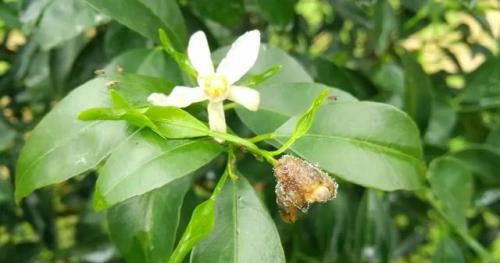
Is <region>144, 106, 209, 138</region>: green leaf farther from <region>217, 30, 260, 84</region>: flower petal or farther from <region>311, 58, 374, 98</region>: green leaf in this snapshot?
<region>311, 58, 374, 98</region>: green leaf

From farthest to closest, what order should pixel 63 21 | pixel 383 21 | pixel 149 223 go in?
pixel 383 21, pixel 63 21, pixel 149 223

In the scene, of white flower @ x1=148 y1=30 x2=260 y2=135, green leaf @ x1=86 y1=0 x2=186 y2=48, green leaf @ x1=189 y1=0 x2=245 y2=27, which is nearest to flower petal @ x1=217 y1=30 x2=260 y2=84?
white flower @ x1=148 y1=30 x2=260 y2=135

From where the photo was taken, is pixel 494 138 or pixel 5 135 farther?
pixel 494 138

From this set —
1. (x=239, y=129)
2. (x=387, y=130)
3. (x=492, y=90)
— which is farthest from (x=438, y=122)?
(x=387, y=130)

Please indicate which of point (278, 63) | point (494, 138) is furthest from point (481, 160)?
point (278, 63)

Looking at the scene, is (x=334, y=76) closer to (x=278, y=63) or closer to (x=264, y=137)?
(x=278, y=63)

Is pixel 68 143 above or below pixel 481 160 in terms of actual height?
above
